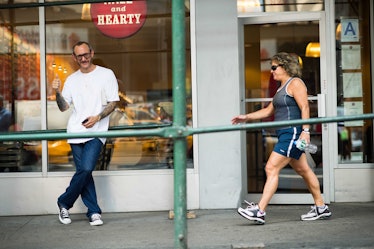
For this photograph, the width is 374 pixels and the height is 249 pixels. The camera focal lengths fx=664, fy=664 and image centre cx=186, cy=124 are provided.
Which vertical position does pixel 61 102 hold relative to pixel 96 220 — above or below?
above

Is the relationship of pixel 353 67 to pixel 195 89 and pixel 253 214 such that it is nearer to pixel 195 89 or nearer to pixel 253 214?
pixel 195 89

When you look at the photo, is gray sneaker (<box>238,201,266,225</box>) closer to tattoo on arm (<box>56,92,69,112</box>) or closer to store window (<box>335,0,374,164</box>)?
store window (<box>335,0,374,164</box>)

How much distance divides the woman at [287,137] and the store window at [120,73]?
1.56 m

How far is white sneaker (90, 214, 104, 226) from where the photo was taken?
686 centimetres

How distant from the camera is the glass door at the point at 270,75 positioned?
25.8ft

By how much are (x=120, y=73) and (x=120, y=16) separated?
2.24 ft

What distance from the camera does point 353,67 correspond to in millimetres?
8023

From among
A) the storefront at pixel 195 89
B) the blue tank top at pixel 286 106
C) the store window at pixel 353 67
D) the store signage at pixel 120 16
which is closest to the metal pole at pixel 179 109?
the blue tank top at pixel 286 106

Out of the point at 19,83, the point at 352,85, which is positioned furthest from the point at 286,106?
the point at 19,83

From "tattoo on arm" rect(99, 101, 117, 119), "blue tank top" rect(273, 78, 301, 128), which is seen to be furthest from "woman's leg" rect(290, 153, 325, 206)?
"tattoo on arm" rect(99, 101, 117, 119)

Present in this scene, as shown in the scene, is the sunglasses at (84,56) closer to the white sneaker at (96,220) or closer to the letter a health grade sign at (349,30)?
the white sneaker at (96,220)

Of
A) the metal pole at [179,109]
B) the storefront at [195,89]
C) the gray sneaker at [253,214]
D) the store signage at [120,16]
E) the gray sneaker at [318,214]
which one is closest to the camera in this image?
the metal pole at [179,109]

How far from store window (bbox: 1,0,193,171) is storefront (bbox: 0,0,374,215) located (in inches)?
0.5

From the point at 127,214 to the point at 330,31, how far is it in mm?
3200
